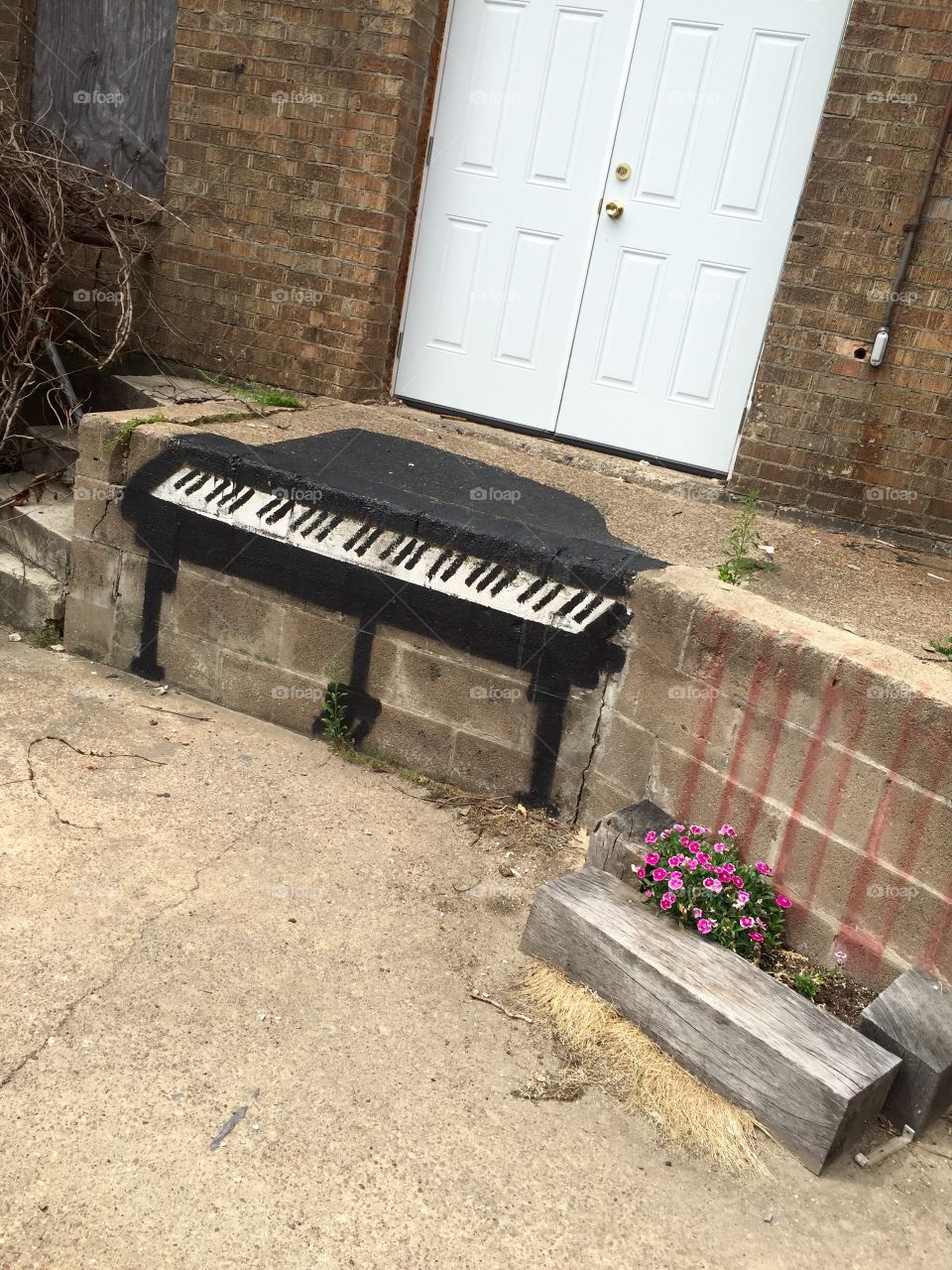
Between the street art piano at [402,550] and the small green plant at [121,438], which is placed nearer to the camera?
the street art piano at [402,550]

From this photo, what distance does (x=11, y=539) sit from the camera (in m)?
5.21

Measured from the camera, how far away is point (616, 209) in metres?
5.32

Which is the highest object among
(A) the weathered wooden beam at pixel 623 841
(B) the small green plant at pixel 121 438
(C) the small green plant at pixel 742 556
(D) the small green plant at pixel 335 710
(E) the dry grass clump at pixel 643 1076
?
(C) the small green plant at pixel 742 556

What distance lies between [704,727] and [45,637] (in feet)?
10.3

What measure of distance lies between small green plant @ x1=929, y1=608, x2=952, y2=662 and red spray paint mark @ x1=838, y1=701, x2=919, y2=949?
1.99 ft

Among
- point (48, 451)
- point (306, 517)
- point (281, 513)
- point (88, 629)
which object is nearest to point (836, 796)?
point (306, 517)

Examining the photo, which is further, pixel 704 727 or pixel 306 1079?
pixel 704 727

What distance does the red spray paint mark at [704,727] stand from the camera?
343cm

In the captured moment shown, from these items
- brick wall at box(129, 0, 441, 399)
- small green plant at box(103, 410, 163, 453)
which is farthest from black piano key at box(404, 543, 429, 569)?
brick wall at box(129, 0, 441, 399)

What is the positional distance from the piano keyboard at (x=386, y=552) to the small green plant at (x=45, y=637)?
3.14 feet

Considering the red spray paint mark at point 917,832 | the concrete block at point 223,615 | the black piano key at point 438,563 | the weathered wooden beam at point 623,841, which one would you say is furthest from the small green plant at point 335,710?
the red spray paint mark at point 917,832

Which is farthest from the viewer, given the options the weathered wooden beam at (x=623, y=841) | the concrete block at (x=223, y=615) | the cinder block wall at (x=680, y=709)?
the concrete block at (x=223, y=615)

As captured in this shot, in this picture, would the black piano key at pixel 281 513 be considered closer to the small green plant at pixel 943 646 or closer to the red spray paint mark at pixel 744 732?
the red spray paint mark at pixel 744 732

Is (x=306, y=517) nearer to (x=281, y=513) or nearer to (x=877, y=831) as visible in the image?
(x=281, y=513)
